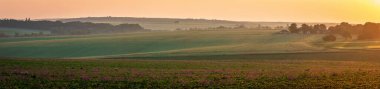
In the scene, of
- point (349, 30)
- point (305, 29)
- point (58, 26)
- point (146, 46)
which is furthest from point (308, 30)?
point (58, 26)

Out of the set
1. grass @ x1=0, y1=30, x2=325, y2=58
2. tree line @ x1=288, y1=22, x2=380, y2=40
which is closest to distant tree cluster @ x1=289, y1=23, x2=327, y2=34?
tree line @ x1=288, y1=22, x2=380, y2=40

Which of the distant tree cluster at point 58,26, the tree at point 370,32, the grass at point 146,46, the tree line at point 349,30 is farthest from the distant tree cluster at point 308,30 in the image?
the distant tree cluster at point 58,26

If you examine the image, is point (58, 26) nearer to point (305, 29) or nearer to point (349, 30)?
point (305, 29)

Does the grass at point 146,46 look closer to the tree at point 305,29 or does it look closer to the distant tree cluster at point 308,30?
the distant tree cluster at point 308,30

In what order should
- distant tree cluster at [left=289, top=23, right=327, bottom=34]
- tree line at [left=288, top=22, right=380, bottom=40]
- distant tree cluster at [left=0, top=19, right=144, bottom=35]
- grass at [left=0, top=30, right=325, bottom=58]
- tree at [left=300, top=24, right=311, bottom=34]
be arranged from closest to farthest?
1. grass at [left=0, top=30, right=325, bottom=58]
2. tree line at [left=288, top=22, right=380, bottom=40]
3. tree at [left=300, top=24, right=311, bottom=34]
4. distant tree cluster at [left=289, top=23, right=327, bottom=34]
5. distant tree cluster at [left=0, top=19, right=144, bottom=35]

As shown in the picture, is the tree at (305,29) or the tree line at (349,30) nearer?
the tree line at (349,30)

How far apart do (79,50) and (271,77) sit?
64.7 metres

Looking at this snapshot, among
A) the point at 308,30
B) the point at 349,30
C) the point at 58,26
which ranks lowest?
the point at 349,30

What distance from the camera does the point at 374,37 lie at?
120m

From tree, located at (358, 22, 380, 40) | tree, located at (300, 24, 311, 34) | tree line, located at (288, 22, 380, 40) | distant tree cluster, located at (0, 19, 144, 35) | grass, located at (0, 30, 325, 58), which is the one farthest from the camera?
distant tree cluster, located at (0, 19, 144, 35)

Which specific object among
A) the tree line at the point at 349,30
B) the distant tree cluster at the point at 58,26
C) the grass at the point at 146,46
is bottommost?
the grass at the point at 146,46

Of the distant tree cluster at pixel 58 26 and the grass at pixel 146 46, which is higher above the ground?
the distant tree cluster at pixel 58 26

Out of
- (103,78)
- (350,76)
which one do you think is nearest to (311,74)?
(350,76)

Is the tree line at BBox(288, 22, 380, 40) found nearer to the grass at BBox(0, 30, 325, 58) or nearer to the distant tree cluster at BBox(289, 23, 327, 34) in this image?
the distant tree cluster at BBox(289, 23, 327, 34)
